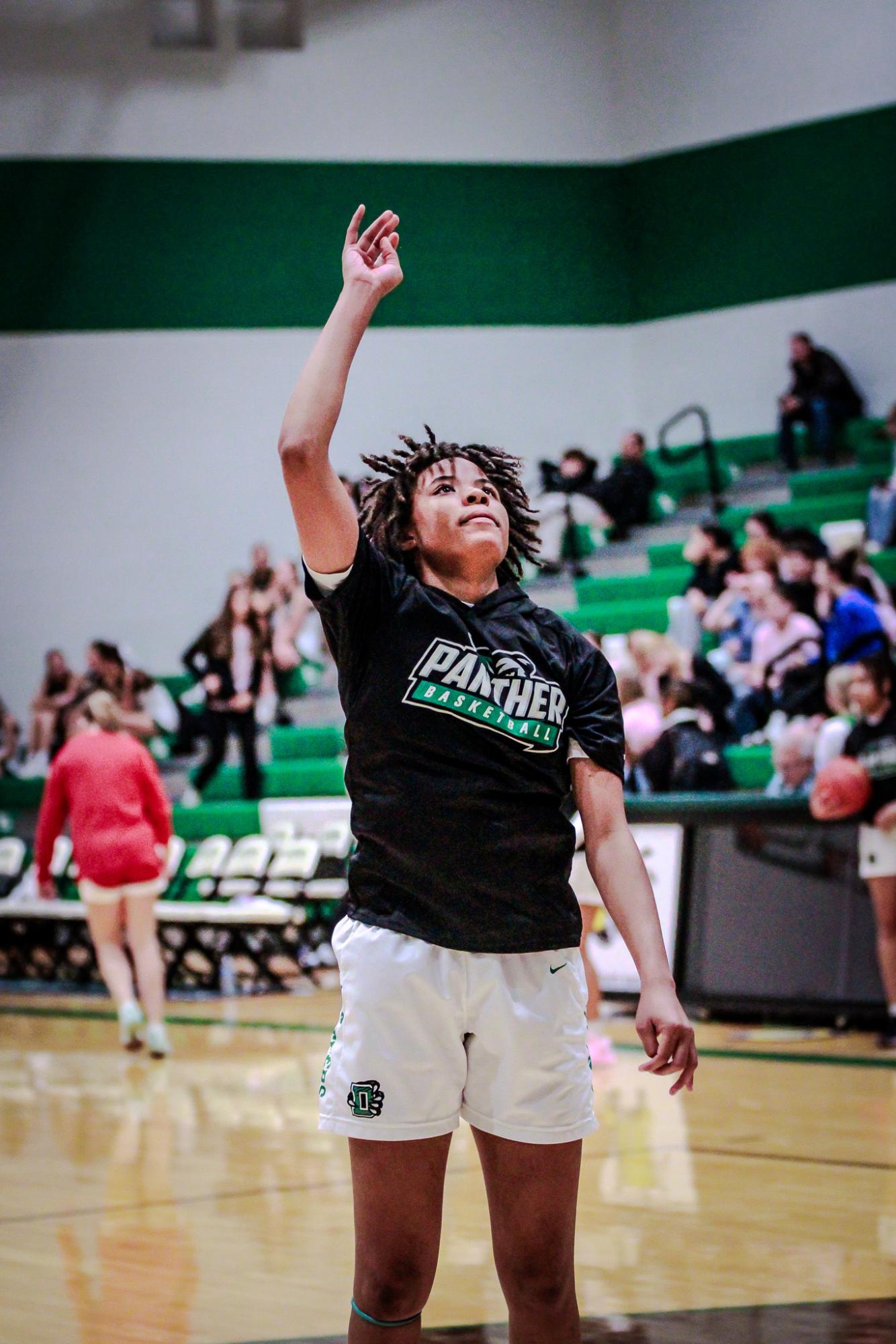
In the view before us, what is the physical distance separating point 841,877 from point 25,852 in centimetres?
741

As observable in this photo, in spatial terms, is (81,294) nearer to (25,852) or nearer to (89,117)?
(89,117)

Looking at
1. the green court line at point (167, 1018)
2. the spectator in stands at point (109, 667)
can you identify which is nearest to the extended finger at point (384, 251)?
the green court line at point (167, 1018)

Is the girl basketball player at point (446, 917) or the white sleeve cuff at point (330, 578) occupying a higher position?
the white sleeve cuff at point (330, 578)

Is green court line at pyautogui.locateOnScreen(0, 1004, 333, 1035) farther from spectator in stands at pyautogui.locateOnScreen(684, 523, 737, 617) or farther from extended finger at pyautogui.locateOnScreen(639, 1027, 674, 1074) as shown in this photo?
extended finger at pyautogui.locateOnScreen(639, 1027, 674, 1074)

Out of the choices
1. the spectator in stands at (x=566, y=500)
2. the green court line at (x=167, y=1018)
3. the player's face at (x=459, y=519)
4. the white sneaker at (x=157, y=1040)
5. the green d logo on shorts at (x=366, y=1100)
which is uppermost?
Answer: the spectator in stands at (x=566, y=500)

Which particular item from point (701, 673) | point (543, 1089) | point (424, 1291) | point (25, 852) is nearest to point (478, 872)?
point (543, 1089)

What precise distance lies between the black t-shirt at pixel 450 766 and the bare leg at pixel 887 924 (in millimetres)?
5041

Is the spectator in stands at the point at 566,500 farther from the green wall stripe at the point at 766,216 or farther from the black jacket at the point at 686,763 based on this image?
the black jacket at the point at 686,763

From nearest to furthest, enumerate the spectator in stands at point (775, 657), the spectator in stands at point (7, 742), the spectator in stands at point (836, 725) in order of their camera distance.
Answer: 1. the spectator in stands at point (836, 725)
2. the spectator in stands at point (775, 657)
3. the spectator in stands at point (7, 742)

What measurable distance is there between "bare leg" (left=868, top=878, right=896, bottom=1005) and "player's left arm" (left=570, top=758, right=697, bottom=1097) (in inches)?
196

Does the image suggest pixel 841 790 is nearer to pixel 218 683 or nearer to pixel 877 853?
pixel 877 853

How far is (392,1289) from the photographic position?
8.29 feet

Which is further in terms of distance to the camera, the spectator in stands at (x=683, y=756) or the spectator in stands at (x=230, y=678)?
the spectator in stands at (x=230, y=678)

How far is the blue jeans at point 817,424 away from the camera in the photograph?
602 inches
